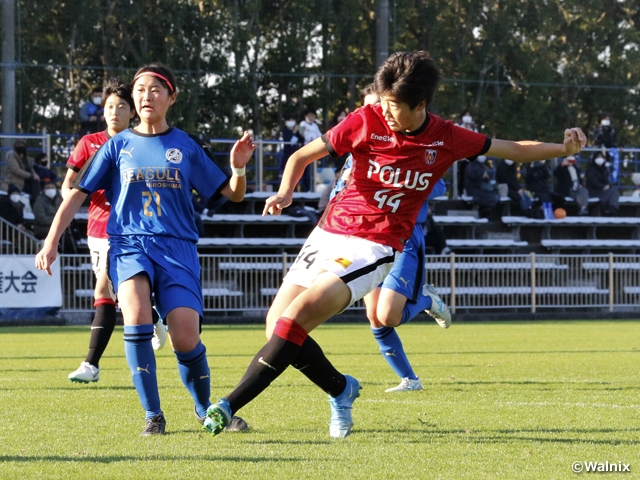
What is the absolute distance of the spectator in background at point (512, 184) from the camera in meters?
26.4

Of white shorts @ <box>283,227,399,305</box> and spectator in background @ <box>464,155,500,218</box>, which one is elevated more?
white shorts @ <box>283,227,399,305</box>

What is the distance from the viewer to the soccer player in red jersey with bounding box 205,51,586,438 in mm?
5484

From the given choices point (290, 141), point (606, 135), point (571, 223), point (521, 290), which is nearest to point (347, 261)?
point (521, 290)

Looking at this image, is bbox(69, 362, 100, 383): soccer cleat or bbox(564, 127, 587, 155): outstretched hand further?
bbox(69, 362, 100, 383): soccer cleat

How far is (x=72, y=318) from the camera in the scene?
19984 millimetres

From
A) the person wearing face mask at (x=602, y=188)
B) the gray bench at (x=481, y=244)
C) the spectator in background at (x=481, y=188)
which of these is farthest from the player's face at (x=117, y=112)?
the person wearing face mask at (x=602, y=188)

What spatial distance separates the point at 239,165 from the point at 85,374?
10.0ft

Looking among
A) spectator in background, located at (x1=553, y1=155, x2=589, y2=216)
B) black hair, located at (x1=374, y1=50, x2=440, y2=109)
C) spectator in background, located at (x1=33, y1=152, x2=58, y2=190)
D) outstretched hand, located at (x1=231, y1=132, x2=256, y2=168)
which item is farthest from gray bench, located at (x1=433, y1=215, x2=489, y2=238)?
black hair, located at (x1=374, y1=50, x2=440, y2=109)

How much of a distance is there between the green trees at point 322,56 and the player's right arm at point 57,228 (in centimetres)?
2214

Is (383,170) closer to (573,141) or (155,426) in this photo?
(573,141)

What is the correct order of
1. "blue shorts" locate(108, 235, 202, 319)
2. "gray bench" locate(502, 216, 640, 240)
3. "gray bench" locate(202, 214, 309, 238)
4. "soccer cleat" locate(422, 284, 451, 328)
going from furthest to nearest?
"gray bench" locate(502, 216, 640, 240), "gray bench" locate(202, 214, 309, 238), "soccer cleat" locate(422, 284, 451, 328), "blue shorts" locate(108, 235, 202, 319)

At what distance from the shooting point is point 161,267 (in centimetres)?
609

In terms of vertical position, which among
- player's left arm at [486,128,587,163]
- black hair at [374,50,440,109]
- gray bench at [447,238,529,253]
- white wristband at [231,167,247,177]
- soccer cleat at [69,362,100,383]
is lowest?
gray bench at [447,238,529,253]

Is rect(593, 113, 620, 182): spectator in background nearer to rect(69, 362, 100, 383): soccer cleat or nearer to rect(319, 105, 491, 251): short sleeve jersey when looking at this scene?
rect(69, 362, 100, 383): soccer cleat
